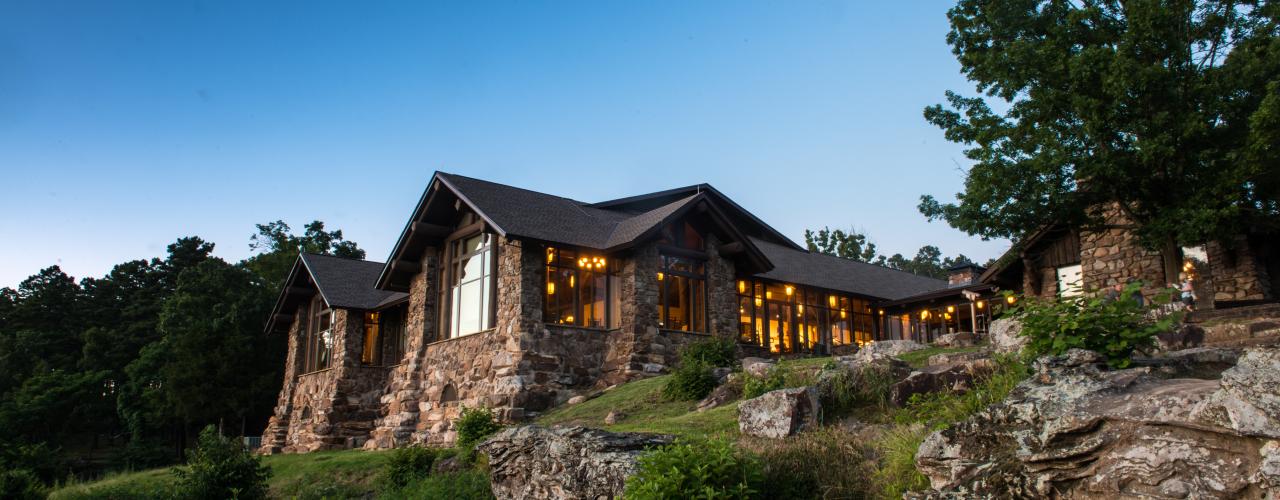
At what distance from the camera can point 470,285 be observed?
23.3m

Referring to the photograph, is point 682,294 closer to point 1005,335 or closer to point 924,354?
point 924,354

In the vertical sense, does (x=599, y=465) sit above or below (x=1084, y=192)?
below

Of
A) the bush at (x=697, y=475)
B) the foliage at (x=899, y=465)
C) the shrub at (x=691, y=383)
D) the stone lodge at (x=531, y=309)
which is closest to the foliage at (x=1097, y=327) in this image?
the foliage at (x=899, y=465)

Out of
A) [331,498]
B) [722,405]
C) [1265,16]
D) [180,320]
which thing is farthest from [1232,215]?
[180,320]

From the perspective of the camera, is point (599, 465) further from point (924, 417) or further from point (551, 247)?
point (551, 247)

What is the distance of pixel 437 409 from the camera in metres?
22.7

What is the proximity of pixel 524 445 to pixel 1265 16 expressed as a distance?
17609 millimetres

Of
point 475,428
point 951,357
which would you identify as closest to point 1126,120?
point 951,357

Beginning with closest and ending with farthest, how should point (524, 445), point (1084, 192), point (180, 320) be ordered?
point (524, 445) < point (1084, 192) < point (180, 320)

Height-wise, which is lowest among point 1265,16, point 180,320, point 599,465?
point 599,465

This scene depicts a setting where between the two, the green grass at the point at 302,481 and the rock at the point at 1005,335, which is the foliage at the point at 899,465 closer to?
the rock at the point at 1005,335

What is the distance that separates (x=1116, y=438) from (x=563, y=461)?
6.06 metres

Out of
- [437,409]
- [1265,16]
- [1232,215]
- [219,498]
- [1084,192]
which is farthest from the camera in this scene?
[437,409]

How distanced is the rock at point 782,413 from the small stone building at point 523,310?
9.97m
